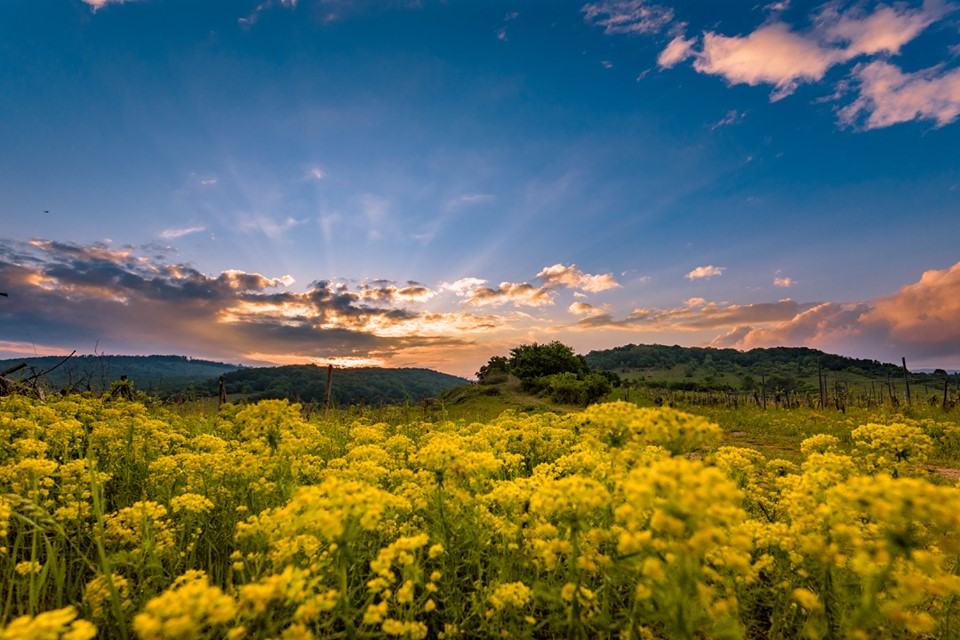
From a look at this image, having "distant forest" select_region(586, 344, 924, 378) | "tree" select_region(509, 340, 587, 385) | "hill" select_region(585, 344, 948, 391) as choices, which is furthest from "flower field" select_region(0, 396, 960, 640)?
"distant forest" select_region(586, 344, 924, 378)

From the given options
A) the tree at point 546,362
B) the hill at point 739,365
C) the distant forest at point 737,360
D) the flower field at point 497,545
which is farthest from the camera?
the distant forest at point 737,360

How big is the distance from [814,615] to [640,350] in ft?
670

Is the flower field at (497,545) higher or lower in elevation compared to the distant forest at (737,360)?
lower

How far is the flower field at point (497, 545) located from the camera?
224cm

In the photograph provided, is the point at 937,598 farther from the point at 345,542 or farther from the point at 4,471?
the point at 4,471

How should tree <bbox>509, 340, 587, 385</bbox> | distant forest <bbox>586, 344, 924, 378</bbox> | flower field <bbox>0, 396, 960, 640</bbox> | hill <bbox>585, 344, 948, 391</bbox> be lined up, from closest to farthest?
flower field <bbox>0, 396, 960, 640</bbox> → tree <bbox>509, 340, 587, 385</bbox> → hill <bbox>585, 344, 948, 391</bbox> → distant forest <bbox>586, 344, 924, 378</bbox>

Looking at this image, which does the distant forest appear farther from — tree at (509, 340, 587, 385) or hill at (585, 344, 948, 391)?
tree at (509, 340, 587, 385)

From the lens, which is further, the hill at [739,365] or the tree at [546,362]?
the hill at [739,365]

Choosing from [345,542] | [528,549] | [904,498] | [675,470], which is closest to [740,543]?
[675,470]

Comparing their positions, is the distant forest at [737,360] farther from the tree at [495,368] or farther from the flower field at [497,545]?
the flower field at [497,545]

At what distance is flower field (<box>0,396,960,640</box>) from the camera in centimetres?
224

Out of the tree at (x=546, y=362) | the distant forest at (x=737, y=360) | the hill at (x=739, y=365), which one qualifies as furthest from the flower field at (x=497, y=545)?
the distant forest at (x=737, y=360)

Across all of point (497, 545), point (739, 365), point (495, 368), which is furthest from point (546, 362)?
point (739, 365)

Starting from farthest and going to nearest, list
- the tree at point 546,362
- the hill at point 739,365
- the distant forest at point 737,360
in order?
1. the distant forest at point 737,360
2. the hill at point 739,365
3. the tree at point 546,362
